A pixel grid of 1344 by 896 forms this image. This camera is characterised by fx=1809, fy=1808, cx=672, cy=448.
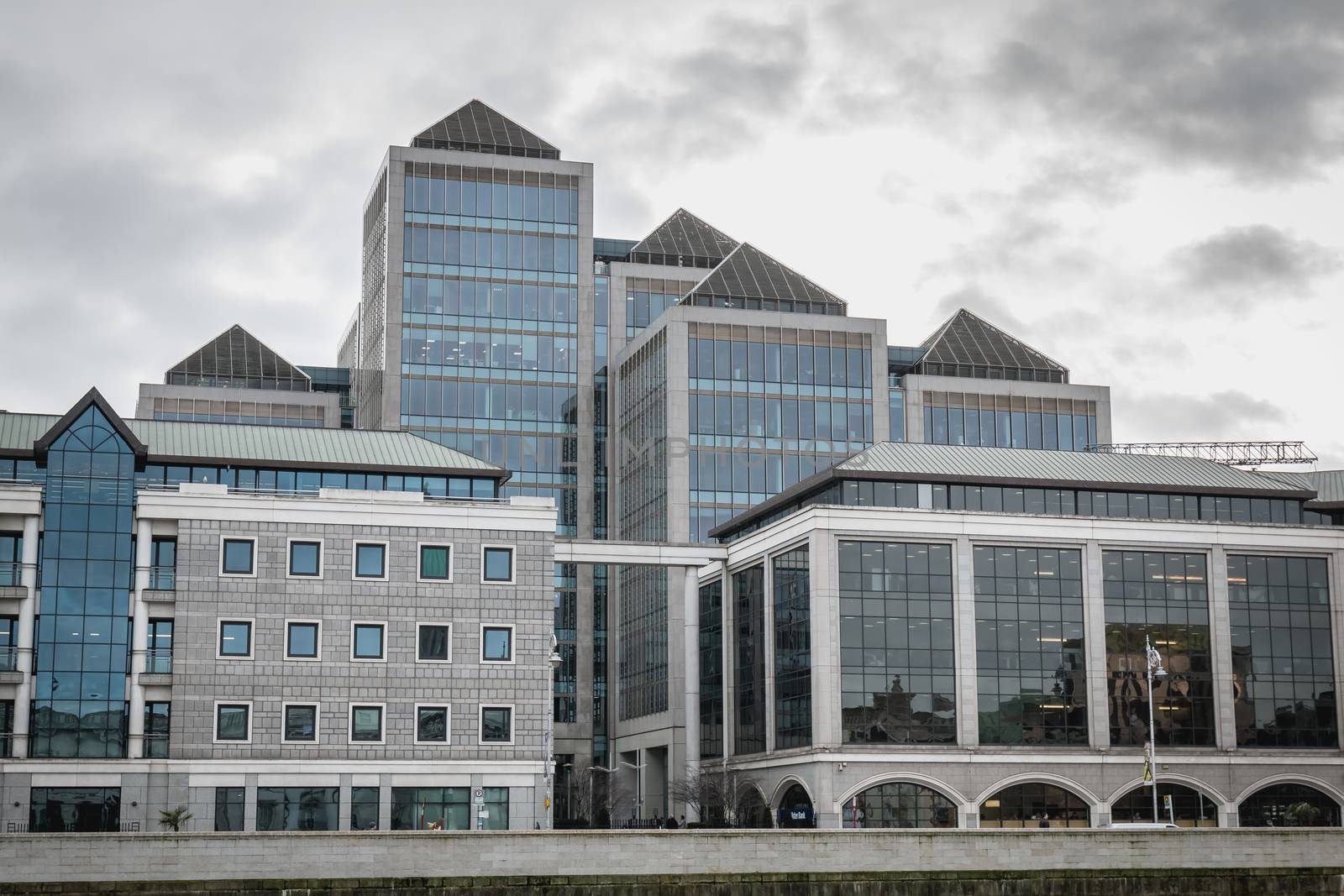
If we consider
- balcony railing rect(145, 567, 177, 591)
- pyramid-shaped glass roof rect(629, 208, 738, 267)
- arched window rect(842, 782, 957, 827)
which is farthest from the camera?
pyramid-shaped glass roof rect(629, 208, 738, 267)

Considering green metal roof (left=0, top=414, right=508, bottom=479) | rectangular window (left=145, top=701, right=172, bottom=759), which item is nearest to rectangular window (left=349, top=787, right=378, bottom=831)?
rectangular window (left=145, top=701, right=172, bottom=759)

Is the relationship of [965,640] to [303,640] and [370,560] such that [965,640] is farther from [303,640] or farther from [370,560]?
[303,640]

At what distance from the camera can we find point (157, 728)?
83438mm

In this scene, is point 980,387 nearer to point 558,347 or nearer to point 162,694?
point 558,347

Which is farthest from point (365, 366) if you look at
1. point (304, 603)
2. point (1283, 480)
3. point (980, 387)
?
point (1283, 480)

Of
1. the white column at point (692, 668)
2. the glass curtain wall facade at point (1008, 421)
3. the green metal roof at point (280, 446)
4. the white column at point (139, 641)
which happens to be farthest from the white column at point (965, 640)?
the glass curtain wall facade at point (1008, 421)

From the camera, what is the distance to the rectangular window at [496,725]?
282 feet

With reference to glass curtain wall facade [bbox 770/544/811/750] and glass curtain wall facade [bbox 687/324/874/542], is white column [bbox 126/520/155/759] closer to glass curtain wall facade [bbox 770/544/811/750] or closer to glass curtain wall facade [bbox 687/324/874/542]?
glass curtain wall facade [bbox 770/544/811/750]

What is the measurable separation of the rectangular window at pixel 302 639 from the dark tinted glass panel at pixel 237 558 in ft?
10.4

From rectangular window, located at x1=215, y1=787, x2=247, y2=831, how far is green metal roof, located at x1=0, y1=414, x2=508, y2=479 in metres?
16.6

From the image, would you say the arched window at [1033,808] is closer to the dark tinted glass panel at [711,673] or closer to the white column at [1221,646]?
the white column at [1221,646]

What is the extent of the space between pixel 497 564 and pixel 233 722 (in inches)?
565

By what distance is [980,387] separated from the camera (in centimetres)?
14050

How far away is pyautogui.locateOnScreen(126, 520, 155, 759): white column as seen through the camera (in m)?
82.6
